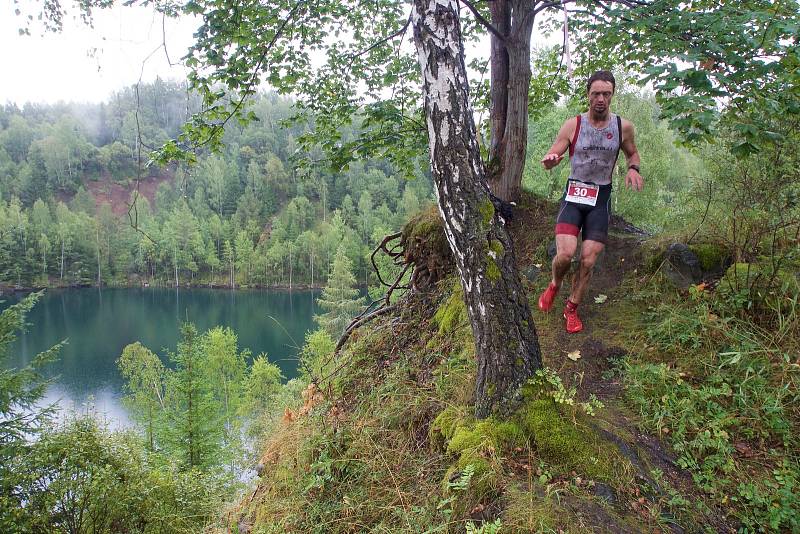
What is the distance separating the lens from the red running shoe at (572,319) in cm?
329

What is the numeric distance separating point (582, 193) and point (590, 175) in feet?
0.48

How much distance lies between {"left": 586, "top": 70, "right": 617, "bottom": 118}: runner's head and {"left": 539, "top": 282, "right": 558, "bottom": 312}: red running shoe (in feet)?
4.37

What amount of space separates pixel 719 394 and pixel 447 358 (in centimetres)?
165

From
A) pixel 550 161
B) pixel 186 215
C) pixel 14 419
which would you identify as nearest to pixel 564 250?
pixel 550 161

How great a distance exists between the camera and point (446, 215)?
2324 millimetres

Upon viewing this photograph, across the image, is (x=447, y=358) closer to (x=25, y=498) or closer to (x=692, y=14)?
(x=692, y=14)

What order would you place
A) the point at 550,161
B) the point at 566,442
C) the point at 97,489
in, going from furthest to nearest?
the point at 97,489 < the point at 550,161 < the point at 566,442

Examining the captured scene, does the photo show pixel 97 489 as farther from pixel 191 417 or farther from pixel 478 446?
pixel 478 446

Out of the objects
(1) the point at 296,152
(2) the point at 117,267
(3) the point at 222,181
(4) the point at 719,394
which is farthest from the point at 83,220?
(4) the point at 719,394

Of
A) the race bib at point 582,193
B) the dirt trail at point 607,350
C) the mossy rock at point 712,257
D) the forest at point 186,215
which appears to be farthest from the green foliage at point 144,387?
the mossy rock at point 712,257

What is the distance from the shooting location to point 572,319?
3.30m

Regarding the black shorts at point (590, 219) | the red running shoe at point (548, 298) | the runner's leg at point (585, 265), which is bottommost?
the red running shoe at point (548, 298)

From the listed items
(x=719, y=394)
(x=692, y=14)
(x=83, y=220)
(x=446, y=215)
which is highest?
(x=692, y=14)

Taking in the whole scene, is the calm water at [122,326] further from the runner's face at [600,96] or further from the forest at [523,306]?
the runner's face at [600,96]
